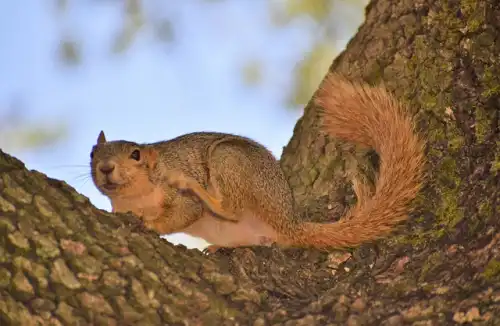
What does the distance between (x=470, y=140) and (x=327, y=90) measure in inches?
28.4

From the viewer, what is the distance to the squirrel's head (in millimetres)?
3314

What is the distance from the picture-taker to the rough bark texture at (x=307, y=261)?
2.13 metres

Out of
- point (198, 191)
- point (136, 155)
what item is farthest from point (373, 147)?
point (136, 155)

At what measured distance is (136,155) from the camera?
3445 millimetres

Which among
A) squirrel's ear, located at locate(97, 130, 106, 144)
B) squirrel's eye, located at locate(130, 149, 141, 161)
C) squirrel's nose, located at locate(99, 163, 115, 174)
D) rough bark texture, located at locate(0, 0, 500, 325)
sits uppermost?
squirrel's ear, located at locate(97, 130, 106, 144)

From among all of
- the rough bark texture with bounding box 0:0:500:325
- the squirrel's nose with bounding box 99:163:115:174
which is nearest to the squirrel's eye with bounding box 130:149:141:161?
the squirrel's nose with bounding box 99:163:115:174

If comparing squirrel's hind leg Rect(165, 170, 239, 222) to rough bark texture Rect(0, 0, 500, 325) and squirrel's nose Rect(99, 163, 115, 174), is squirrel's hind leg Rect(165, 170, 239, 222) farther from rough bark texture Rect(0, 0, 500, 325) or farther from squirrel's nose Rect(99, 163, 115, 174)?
rough bark texture Rect(0, 0, 500, 325)

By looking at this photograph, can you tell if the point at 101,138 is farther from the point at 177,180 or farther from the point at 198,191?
the point at 198,191

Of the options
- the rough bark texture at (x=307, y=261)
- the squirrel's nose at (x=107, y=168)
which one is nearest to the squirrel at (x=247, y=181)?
the squirrel's nose at (x=107, y=168)

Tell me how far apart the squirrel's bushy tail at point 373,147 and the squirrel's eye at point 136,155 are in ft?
2.58

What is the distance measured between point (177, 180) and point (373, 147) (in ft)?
2.80

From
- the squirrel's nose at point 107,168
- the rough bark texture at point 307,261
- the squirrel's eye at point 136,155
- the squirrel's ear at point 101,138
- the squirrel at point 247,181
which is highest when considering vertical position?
the squirrel's ear at point 101,138

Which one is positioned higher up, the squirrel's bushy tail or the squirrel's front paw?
the squirrel's front paw

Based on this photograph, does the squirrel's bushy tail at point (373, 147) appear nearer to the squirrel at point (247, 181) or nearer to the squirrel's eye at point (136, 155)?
the squirrel at point (247, 181)
